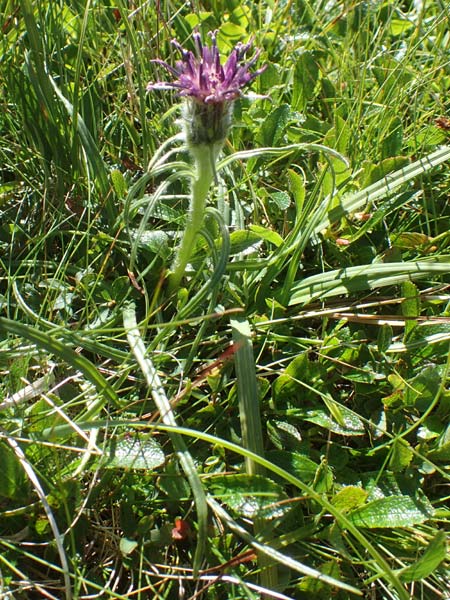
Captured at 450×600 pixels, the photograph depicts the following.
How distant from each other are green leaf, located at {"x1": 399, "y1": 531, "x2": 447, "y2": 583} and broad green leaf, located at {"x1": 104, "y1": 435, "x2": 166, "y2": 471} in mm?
576

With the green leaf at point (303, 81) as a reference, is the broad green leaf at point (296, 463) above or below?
below

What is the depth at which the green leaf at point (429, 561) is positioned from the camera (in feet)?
4.56

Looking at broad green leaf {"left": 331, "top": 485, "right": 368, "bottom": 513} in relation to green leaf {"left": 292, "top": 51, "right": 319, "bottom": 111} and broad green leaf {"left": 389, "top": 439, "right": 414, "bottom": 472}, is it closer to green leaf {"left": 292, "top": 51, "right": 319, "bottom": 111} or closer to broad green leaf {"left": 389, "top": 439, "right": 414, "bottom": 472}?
broad green leaf {"left": 389, "top": 439, "right": 414, "bottom": 472}

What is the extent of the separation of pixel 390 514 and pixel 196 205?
0.84 m

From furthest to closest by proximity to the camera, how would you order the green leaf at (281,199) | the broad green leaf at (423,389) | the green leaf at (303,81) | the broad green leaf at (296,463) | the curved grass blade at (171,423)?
1. the green leaf at (303,81)
2. the green leaf at (281,199)
3. the broad green leaf at (423,389)
4. the broad green leaf at (296,463)
5. the curved grass blade at (171,423)

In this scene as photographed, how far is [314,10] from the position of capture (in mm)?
2594

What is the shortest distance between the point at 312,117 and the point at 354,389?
0.94 metres

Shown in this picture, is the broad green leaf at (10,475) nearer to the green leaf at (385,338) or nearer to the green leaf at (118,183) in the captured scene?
the green leaf at (118,183)

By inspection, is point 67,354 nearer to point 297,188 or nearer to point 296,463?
point 296,463

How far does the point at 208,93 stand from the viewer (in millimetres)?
1400

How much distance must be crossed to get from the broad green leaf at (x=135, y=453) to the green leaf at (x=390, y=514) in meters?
0.46

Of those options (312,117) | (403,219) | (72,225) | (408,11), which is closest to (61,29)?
(72,225)

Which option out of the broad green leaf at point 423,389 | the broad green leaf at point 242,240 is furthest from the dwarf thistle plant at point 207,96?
the broad green leaf at point 423,389

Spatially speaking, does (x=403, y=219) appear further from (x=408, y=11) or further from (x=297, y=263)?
(x=408, y=11)
